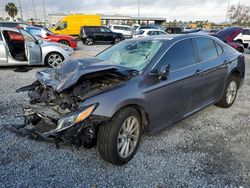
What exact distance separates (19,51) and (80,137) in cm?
715

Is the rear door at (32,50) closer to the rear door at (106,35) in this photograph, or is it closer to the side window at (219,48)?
the side window at (219,48)

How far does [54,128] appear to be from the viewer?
8.48 feet

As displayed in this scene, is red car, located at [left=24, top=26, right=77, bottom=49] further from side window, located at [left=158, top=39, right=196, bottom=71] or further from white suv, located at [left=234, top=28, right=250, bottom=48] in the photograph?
white suv, located at [left=234, top=28, right=250, bottom=48]

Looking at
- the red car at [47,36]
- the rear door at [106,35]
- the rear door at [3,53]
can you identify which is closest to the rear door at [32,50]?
the rear door at [3,53]

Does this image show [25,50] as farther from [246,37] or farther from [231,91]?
[246,37]

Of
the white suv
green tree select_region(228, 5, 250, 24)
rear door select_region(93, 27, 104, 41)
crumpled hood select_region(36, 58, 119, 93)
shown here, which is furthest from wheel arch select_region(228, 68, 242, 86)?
green tree select_region(228, 5, 250, 24)

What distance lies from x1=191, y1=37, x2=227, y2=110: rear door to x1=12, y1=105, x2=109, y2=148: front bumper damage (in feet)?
6.08

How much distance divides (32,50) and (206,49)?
627 cm

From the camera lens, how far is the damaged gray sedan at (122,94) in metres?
2.43

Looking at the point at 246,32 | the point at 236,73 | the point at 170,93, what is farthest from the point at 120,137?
the point at 246,32

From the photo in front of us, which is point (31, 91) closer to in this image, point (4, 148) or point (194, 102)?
point (4, 148)

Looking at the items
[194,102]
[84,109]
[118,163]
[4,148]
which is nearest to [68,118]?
[84,109]

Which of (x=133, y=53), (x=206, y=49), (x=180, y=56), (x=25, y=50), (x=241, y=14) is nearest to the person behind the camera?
(x=180, y=56)

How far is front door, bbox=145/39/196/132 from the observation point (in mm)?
2885
